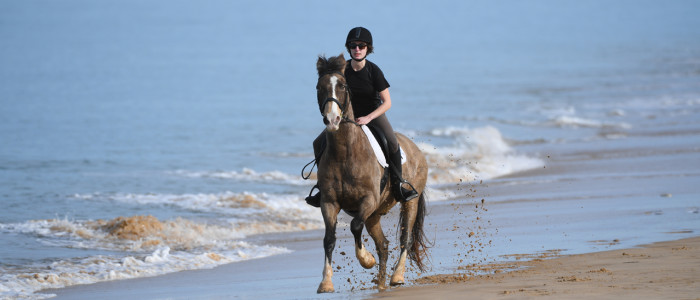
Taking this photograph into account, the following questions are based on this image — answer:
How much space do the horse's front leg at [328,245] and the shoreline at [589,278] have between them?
562 mm

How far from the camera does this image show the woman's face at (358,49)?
882cm

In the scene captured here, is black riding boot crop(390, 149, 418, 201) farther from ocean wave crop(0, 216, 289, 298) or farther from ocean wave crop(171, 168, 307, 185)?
ocean wave crop(171, 168, 307, 185)

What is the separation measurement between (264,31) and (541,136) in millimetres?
125447

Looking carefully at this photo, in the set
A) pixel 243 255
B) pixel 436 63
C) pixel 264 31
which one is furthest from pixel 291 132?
pixel 264 31

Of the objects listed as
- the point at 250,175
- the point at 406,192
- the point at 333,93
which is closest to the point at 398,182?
the point at 406,192

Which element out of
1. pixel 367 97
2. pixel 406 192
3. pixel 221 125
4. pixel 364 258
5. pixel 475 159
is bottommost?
pixel 364 258

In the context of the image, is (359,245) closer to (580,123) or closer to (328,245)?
(328,245)

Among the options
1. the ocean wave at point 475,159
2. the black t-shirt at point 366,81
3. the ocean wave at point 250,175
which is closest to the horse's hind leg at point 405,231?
the black t-shirt at point 366,81

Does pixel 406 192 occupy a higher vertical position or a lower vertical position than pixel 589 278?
higher

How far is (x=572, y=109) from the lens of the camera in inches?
1790

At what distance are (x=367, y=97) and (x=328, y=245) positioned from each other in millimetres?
1680

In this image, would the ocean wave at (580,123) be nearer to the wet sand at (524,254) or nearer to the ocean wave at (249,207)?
the wet sand at (524,254)

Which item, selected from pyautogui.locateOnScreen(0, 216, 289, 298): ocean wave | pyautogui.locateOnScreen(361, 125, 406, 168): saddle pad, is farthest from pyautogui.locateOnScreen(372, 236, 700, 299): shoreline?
pyautogui.locateOnScreen(0, 216, 289, 298): ocean wave

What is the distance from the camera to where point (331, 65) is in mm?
8305
